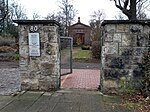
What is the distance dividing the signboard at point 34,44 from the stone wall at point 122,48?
191 cm

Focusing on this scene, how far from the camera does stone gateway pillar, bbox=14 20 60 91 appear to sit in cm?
750

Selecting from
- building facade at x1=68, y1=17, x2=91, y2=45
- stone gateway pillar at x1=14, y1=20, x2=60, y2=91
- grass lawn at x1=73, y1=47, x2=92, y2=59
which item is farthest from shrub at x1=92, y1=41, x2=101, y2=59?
building facade at x1=68, y1=17, x2=91, y2=45

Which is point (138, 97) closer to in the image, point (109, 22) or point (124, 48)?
point (124, 48)

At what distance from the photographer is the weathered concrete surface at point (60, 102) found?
5.79 meters

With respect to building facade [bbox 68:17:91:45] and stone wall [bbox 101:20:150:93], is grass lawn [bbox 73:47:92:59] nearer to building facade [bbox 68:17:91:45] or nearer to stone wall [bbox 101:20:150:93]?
stone wall [bbox 101:20:150:93]

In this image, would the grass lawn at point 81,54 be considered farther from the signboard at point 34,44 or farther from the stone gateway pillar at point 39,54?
the signboard at point 34,44

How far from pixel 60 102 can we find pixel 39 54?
181 centimetres

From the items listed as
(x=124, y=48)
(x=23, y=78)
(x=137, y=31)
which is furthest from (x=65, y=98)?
(x=137, y=31)

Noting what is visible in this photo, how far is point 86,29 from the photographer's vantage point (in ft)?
176

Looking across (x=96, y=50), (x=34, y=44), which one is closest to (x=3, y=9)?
(x=96, y=50)

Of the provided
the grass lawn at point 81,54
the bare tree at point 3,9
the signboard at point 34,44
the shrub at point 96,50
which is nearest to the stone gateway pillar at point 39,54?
the signboard at point 34,44

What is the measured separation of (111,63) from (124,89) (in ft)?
2.68

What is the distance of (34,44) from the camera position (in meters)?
7.54

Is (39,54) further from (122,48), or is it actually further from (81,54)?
(81,54)
